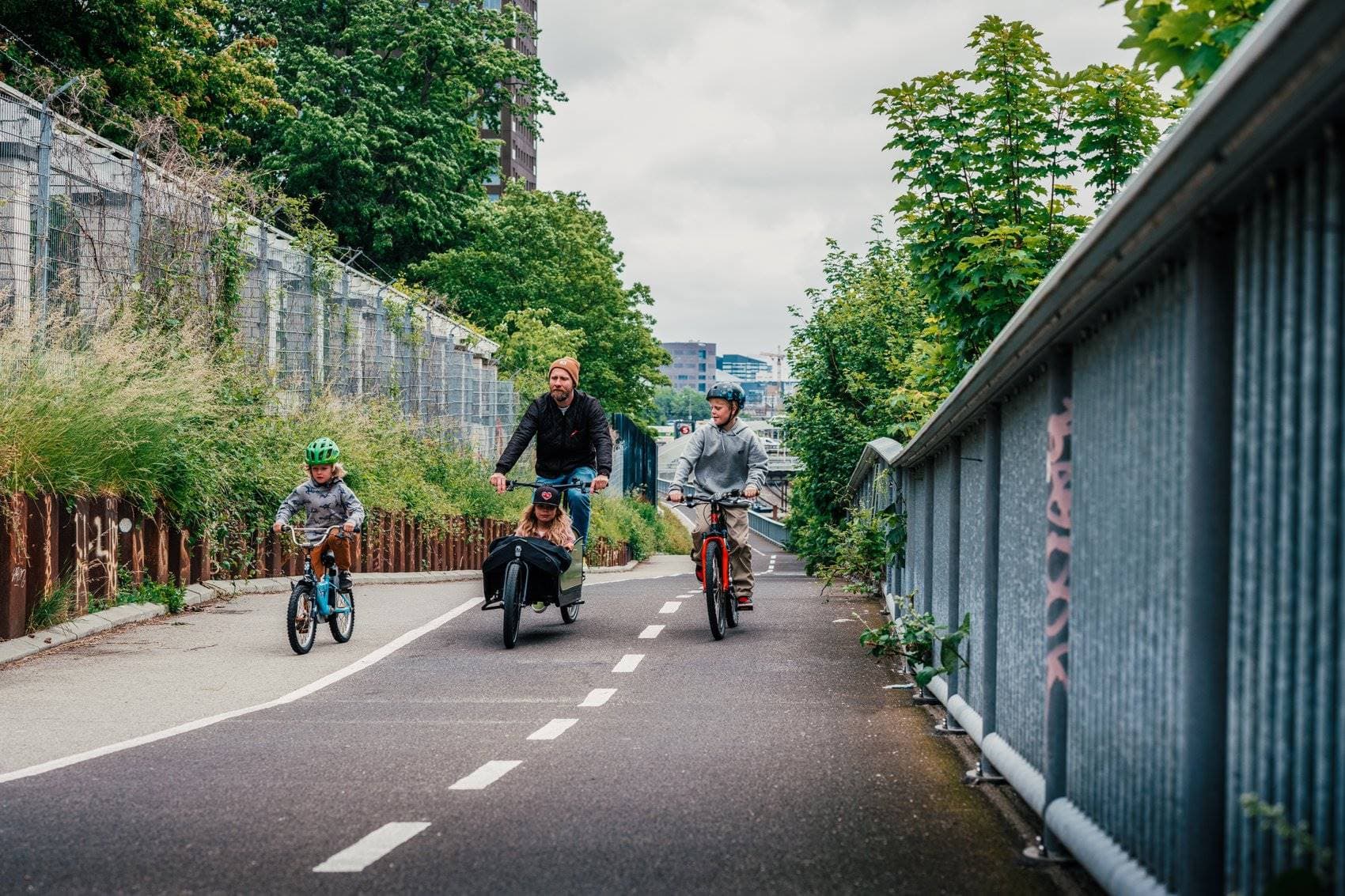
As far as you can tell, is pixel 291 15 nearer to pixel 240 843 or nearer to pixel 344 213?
pixel 344 213

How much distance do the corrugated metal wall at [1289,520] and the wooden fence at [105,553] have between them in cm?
933

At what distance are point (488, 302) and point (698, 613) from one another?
147ft

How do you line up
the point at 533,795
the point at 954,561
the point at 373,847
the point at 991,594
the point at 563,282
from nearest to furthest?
1. the point at 373,847
2. the point at 533,795
3. the point at 991,594
4. the point at 954,561
5. the point at 563,282

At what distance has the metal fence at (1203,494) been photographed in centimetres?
248

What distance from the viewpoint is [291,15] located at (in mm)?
51094

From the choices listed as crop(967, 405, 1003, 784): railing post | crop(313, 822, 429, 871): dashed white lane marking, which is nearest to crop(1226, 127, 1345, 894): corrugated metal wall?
crop(313, 822, 429, 871): dashed white lane marking

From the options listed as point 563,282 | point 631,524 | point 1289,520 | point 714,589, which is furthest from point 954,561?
point 563,282

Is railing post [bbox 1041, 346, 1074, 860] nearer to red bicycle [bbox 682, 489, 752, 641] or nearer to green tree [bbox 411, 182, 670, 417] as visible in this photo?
red bicycle [bbox 682, 489, 752, 641]

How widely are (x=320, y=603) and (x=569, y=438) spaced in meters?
2.33

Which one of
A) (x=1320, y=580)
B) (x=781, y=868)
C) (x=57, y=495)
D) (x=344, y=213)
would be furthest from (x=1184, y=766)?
(x=344, y=213)

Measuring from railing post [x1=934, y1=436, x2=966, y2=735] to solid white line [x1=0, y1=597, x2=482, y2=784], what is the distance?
369 centimetres

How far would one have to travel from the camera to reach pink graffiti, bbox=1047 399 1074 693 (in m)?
4.65

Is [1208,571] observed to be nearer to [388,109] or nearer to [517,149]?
[388,109]

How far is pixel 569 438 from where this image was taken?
12602mm
